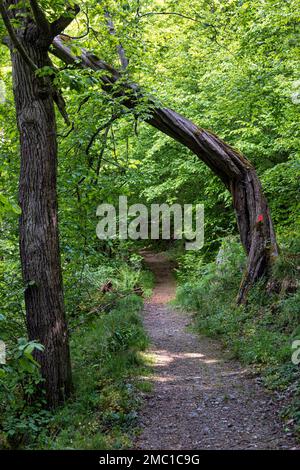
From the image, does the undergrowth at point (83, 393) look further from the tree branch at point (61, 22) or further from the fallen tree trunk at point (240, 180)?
the tree branch at point (61, 22)

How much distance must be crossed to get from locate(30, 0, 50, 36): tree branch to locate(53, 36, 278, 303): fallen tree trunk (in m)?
3.39

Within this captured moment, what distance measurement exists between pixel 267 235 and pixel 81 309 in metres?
4.08

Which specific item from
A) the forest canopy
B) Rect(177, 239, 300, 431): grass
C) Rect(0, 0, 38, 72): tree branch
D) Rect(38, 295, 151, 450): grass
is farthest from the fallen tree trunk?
Rect(0, 0, 38, 72): tree branch

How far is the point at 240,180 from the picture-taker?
→ 9.08 m

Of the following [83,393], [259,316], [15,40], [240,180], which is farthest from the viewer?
[240,180]

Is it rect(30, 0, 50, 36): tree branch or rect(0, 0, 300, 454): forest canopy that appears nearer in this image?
rect(30, 0, 50, 36): tree branch

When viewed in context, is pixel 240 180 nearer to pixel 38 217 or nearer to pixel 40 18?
pixel 38 217

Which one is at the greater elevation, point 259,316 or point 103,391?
point 259,316

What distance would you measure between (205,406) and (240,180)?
205 inches

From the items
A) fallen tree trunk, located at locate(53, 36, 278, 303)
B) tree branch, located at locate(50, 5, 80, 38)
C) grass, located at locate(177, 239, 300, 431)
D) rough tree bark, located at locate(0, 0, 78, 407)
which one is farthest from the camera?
fallen tree trunk, located at locate(53, 36, 278, 303)

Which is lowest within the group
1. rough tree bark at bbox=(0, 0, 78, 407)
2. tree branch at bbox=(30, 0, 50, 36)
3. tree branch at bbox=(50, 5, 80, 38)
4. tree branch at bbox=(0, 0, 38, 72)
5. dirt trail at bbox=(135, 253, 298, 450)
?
dirt trail at bbox=(135, 253, 298, 450)

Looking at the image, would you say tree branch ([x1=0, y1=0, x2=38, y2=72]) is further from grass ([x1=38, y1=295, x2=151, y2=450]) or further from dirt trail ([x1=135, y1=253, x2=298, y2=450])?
dirt trail ([x1=135, y1=253, x2=298, y2=450])

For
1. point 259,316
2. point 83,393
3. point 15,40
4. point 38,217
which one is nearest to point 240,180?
point 259,316

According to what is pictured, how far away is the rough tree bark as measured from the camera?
520 cm
